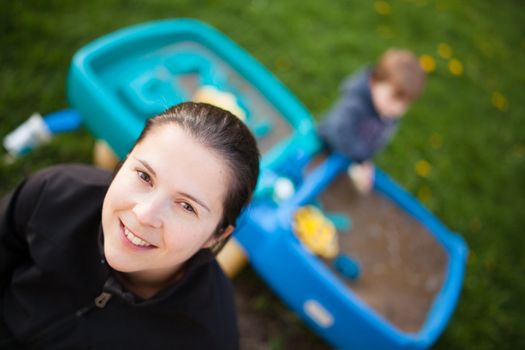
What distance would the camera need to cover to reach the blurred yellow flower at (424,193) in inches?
111

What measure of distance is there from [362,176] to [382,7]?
2468 millimetres

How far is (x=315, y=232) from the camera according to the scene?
192 centimetres

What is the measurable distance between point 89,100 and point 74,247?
37.6 inches

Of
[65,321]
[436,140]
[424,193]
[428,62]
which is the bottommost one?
[424,193]

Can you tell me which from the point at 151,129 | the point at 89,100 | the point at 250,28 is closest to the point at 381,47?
the point at 250,28

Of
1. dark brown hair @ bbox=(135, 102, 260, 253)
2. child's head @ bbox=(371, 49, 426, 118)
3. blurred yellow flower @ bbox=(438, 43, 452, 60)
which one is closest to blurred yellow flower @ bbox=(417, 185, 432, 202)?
child's head @ bbox=(371, 49, 426, 118)

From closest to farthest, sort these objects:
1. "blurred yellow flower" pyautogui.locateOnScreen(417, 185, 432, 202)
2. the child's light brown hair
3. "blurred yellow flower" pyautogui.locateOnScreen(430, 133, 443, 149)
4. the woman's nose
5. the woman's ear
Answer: the woman's nose < the woman's ear < the child's light brown hair < "blurred yellow flower" pyautogui.locateOnScreen(417, 185, 432, 202) < "blurred yellow flower" pyautogui.locateOnScreen(430, 133, 443, 149)

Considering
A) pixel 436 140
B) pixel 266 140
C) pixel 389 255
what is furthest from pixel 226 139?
pixel 436 140

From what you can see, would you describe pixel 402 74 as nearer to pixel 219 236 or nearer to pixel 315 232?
pixel 315 232

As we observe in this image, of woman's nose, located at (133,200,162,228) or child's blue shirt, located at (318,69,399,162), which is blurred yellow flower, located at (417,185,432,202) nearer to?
child's blue shirt, located at (318,69,399,162)

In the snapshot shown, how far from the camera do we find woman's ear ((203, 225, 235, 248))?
3.23 ft

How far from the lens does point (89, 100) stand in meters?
1.80

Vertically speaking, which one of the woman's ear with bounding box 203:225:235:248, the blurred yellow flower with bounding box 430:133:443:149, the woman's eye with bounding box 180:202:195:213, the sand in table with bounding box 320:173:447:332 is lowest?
the blurred yellow flower with bounding box 430:133:443:149

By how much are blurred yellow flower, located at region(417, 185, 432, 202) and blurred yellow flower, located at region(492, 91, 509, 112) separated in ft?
5.20
